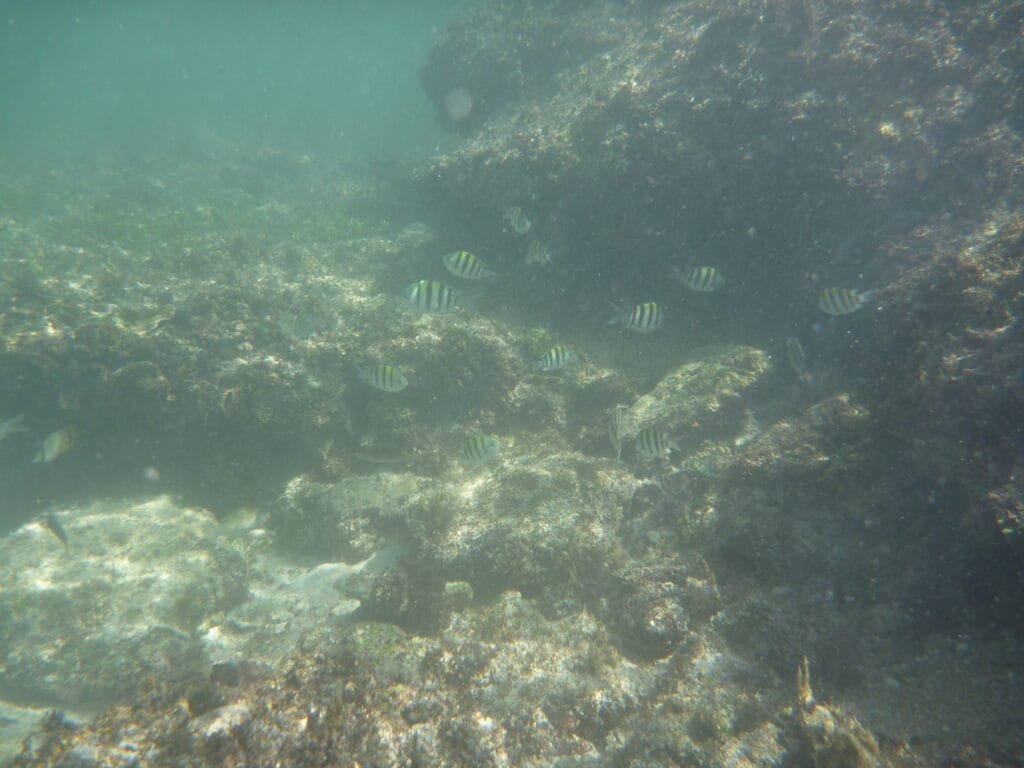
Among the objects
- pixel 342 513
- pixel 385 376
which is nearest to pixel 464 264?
pixel 385 376

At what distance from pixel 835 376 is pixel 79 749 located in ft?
25.8

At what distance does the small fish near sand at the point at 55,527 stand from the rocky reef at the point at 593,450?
0.21m

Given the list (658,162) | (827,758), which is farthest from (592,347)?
(827,758)

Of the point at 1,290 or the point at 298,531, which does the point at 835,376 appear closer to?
the point at 298,531

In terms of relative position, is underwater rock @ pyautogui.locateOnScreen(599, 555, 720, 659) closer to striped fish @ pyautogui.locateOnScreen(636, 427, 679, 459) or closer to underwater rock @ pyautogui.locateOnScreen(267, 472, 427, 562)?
striped fish @ pyautogui.locateOnScreen(636, 427, 679, 459)

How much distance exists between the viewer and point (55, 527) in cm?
661

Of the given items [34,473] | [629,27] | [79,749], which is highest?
[629,27]

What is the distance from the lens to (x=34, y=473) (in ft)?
24.6

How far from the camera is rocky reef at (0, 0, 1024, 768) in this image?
388cm

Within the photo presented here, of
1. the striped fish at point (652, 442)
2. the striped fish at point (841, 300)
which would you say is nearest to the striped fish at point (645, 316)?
the striped fish at point (652, 442)

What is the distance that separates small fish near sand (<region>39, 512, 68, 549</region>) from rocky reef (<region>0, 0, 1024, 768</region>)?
0.21 metres

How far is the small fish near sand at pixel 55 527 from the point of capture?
6609mm

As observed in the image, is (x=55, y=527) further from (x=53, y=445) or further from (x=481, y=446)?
(x=481, y=446)

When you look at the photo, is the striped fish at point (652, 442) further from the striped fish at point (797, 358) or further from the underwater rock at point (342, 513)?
the underwater rock at point (342, 513)
